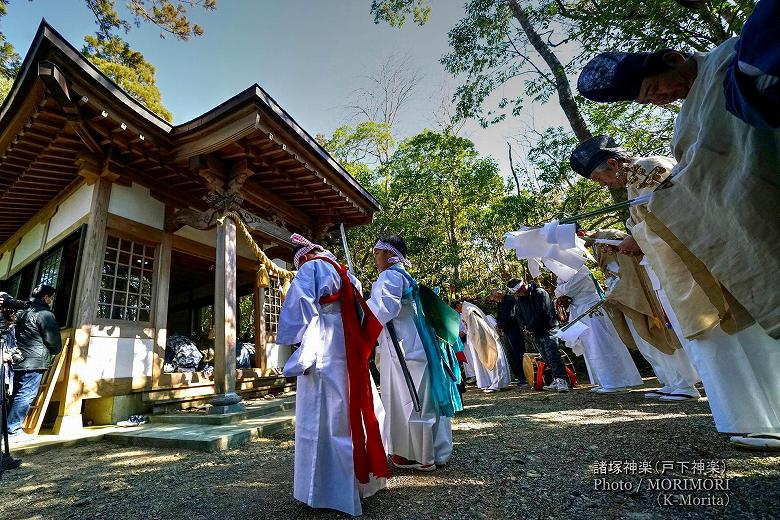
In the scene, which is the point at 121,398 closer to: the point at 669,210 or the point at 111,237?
the point at 111,237

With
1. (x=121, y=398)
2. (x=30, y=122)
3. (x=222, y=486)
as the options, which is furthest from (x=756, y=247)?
(x=30, y=122)

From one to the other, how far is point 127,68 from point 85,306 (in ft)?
35.9

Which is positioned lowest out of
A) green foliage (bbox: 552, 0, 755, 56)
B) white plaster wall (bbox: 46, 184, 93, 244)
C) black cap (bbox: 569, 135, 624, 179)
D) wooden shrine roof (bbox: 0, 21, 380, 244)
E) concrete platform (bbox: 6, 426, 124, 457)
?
concrete platform (bbox: 6, 426, 124, 457)

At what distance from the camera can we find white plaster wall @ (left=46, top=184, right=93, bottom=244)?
560cm

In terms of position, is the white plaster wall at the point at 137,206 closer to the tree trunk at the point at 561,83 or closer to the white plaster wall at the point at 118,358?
the white plaster wall at the point at 118,358

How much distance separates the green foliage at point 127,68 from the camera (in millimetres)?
11039

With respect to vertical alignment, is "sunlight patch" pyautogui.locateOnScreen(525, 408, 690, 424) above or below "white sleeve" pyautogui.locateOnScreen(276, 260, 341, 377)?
below

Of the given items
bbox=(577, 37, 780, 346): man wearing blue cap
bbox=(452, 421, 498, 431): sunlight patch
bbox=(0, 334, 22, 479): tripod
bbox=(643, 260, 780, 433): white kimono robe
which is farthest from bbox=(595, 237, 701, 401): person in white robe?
bbox=(0, 334, 22, 479): tripod

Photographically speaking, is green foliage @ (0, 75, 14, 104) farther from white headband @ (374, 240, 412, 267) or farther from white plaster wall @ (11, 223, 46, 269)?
white headband @ (374, 240, 412, 267)

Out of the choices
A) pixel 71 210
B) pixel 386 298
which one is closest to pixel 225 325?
pixel 386 298

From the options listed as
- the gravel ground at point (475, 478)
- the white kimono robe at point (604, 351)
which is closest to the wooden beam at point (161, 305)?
the gravel ground at point (475, 478)

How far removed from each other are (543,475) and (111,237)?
6.42m

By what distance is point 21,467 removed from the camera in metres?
3.34

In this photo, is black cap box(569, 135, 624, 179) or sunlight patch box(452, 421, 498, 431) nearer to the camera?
black cap box(569, 135, 624, 179)
